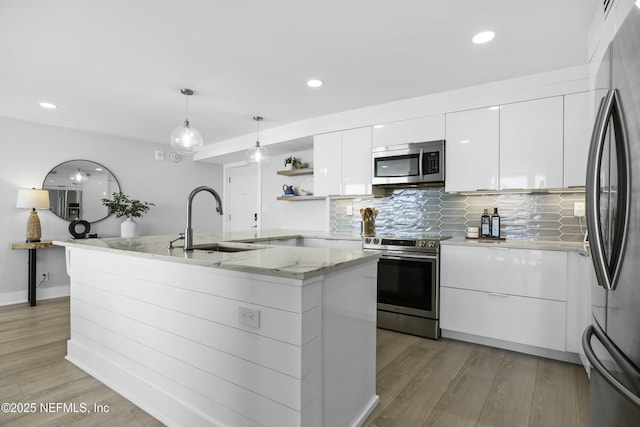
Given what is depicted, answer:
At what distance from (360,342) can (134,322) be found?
1.34m

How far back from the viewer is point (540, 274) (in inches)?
100

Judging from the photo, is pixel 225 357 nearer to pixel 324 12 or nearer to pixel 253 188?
pixel 324 12

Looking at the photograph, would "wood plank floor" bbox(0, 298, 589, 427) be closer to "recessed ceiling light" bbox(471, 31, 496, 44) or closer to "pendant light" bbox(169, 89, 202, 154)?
"pendant light" bbox(169, 89, 202, 154)

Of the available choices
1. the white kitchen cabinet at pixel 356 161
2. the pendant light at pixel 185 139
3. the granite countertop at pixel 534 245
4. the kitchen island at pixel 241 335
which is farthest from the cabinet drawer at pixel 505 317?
the pendant light at pixel 185 139

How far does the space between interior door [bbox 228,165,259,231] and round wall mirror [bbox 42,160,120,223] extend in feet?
5.98

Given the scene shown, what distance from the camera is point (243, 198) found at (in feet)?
19.3

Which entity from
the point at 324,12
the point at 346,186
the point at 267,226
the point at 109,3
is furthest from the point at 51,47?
the point at 267,226

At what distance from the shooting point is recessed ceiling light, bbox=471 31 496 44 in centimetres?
222

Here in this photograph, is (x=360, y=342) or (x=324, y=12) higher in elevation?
(x=324, y=12)

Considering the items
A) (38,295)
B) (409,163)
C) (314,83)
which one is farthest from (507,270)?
(38,295)

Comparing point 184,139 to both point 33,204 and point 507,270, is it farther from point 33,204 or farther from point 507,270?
point 507,270

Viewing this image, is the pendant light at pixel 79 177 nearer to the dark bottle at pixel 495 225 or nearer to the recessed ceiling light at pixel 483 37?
the recessed ceiling light at pixel 483 37

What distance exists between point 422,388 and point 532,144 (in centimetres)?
215

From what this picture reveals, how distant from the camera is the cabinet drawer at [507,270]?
2.49m
